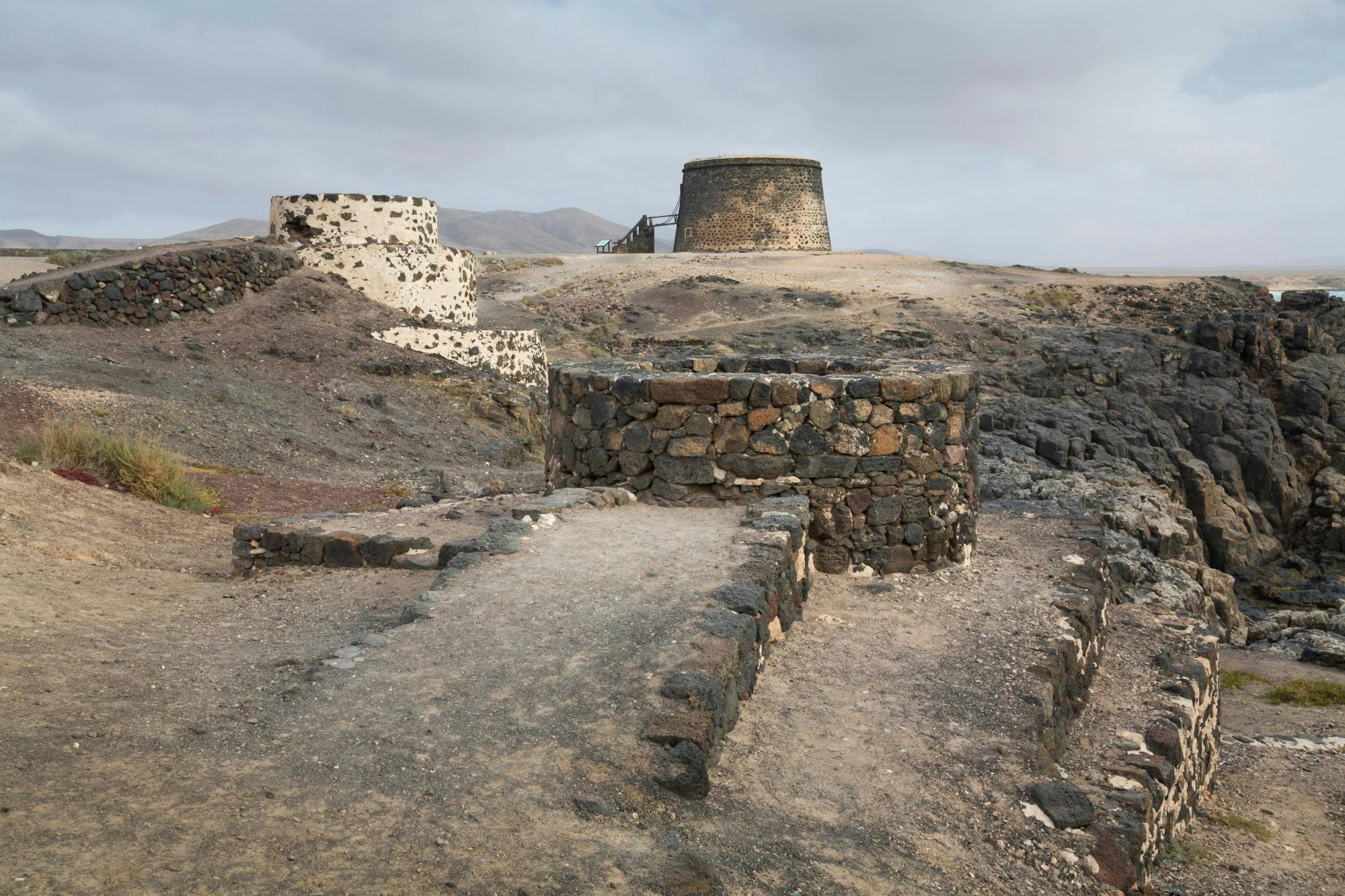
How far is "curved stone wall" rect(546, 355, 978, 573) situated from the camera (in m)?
7.52

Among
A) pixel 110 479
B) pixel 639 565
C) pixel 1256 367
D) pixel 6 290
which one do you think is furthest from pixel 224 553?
pixel 1256 367

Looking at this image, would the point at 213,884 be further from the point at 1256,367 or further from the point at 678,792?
the point at 1256,367

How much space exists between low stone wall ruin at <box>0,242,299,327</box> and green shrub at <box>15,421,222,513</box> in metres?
6.83

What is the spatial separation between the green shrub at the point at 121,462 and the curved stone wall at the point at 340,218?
32.5 feet

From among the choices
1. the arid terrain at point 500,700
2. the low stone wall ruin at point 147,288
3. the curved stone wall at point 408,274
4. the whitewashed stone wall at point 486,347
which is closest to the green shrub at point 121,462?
the arid terrain at point 500,700

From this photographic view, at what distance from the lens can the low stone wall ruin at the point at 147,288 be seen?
1617cm

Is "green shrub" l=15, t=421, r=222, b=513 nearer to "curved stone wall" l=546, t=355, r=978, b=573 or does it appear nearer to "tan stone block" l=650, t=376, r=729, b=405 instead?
"curved stone wall" l=546, t=355, r=978, b=573

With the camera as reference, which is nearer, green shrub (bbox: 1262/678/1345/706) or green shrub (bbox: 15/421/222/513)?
green shrub (bbox: 15/421/222/513)

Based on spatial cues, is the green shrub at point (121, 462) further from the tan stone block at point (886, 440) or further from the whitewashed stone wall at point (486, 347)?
the whitewashed stone wall at point (486, 347)

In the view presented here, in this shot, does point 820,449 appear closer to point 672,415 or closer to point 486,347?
point 672,415

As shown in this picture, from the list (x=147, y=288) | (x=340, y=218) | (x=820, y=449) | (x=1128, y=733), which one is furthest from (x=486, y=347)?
(x=1128, y=733)

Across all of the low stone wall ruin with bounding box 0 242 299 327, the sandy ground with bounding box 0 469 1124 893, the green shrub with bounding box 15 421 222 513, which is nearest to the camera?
the sandy ground with bounding box 0 469 1124 893

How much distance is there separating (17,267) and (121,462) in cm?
1247

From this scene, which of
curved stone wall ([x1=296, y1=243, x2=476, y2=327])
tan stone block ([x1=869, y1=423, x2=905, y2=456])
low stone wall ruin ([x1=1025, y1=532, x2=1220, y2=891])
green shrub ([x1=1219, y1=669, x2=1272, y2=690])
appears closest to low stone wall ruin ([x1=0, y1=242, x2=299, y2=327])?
curved stone wall ([x1=296, y1=243, x2=476, y2=327])
